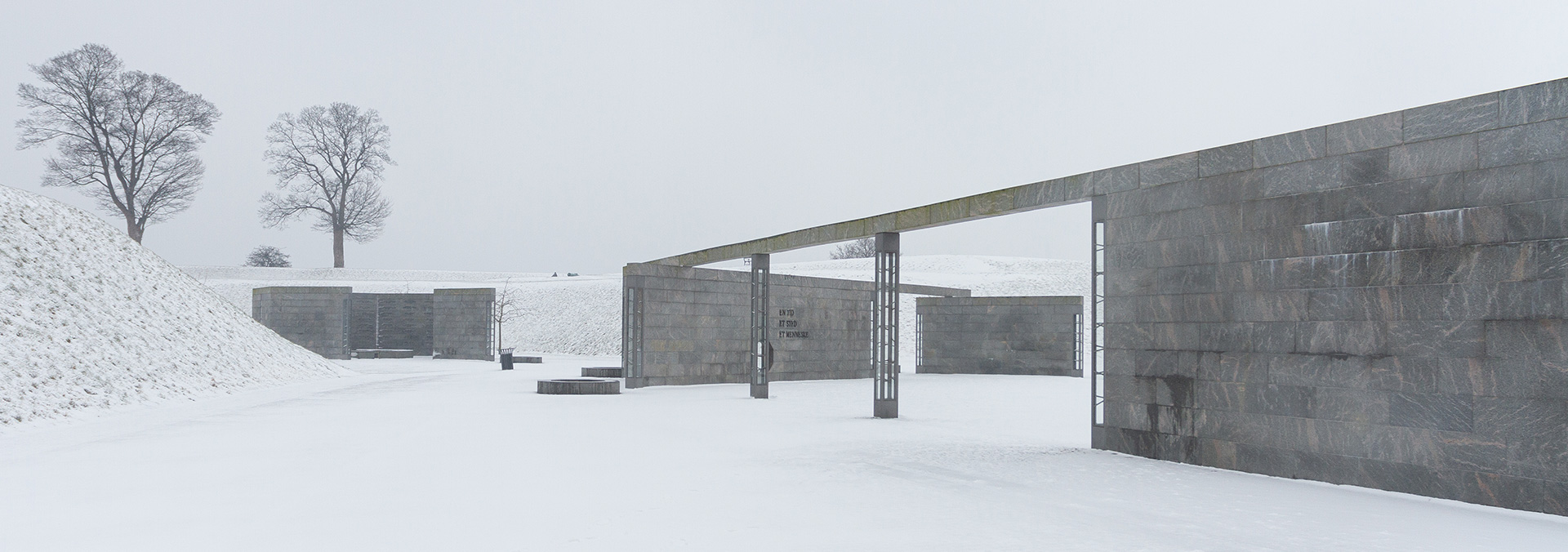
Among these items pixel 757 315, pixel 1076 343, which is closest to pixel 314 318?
pixel 757 315

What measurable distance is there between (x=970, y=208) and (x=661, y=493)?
6659 millimetres

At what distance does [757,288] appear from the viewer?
18.9 metres

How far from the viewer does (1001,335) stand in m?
29.9

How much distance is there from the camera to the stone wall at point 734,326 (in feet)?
71.6

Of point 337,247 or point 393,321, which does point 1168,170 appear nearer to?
point 393,321

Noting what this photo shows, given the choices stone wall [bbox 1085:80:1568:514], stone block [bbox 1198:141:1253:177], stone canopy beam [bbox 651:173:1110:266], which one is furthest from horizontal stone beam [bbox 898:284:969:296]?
stone block [bbox 1198:141:1253:177]

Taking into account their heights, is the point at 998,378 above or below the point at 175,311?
below

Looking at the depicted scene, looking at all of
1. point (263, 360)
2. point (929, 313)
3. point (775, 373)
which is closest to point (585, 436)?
point (775, 373)

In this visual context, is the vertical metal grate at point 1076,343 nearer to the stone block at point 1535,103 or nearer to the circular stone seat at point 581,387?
the circular stone seat at point 581,387

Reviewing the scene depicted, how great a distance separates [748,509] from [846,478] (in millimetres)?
1774

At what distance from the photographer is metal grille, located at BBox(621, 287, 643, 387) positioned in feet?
70.5

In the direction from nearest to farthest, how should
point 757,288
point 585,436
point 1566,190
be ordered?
point 1566,190, point 585,436, point 757,288

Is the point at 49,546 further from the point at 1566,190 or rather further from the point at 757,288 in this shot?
the point at 757,288

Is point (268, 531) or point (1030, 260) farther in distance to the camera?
point (1030, 260)
